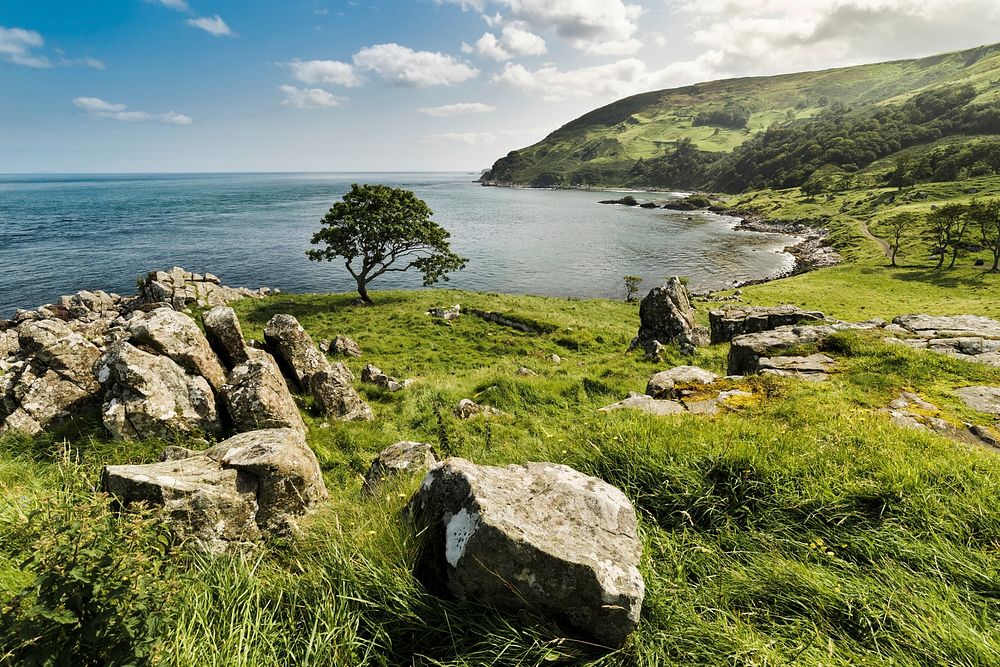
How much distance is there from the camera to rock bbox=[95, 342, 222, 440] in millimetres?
9258

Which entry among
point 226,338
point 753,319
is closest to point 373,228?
point 226,338

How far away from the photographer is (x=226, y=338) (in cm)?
1311

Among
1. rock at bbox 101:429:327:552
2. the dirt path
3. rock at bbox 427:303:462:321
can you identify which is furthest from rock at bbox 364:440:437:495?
the dirt path

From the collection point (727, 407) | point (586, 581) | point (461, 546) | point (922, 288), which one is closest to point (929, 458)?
point (727, 407)

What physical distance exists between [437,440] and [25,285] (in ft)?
260

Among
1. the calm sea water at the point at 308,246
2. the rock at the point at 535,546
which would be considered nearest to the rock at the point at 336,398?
the rock at the point at 535,546

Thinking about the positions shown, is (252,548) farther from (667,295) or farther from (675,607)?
(667,295)

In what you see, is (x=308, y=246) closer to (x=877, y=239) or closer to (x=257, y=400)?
(x=257, y=400)

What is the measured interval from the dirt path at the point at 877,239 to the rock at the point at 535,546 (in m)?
104

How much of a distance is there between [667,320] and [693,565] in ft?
74.7

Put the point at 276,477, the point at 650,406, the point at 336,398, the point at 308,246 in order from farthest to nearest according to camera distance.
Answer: the point at 308,246
the point at 336,398
the point at 650,406
the point at 276,477

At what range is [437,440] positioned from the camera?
11.7 meters

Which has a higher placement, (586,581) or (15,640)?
(15,640)

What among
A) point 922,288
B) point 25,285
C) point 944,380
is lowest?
point 922,288
